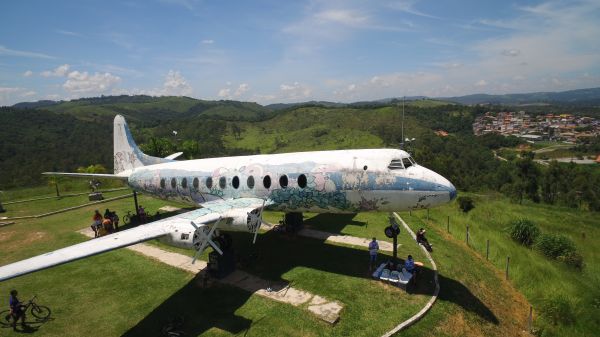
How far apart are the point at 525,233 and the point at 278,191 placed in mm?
23518

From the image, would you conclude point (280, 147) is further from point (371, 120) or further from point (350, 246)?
point (350, 246)

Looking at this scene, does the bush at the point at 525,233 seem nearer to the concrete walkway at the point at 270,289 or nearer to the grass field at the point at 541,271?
the grass field at the point at 541,271

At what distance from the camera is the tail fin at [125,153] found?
2692 cm

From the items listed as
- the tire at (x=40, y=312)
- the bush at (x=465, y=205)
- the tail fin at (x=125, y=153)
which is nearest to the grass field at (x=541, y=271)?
the bush at (x=465, y=205)

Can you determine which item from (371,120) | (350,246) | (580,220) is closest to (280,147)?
(371,120)

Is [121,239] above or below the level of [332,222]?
above

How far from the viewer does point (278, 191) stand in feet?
59.9

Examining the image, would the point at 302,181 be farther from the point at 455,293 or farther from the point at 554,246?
the point at 554,246

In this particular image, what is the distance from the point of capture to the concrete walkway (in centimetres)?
1395

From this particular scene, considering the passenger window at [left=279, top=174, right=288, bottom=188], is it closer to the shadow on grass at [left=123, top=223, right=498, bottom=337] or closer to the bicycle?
the shadow on grass at [left=123, top=223, right=498, bottom=337]

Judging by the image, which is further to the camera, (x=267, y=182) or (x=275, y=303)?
(x=267, y=182)

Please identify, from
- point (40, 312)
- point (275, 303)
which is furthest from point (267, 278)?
point (40, 312)

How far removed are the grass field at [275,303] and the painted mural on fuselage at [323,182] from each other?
3688 millimetres

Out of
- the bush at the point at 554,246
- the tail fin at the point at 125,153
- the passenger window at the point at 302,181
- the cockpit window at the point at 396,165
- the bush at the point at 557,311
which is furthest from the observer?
the tail fin at the point at 125,153
